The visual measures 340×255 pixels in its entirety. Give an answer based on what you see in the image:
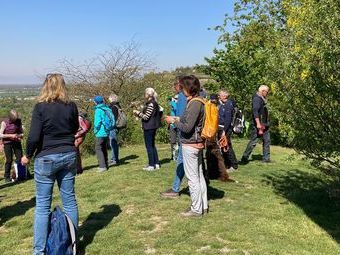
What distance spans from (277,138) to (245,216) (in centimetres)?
1325

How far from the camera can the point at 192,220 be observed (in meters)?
6.52

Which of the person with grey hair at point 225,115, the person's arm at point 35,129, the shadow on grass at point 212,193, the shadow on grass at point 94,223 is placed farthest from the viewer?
the person with grey hair at point 225,115

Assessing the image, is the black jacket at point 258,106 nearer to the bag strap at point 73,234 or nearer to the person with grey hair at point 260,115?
the person with grey hair at point 260,115

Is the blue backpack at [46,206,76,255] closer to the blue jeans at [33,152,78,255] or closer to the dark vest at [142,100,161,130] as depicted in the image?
the blue jeans at [33,152,78,255]

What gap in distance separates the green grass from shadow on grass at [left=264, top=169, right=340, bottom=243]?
17 millimetres

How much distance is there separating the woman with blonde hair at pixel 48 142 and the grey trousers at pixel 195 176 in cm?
175

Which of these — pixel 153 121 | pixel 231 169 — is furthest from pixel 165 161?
pixel 153 121

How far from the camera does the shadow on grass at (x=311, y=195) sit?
7.14 m

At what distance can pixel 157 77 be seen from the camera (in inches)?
992

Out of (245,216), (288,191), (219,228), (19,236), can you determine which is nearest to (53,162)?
(19,236)

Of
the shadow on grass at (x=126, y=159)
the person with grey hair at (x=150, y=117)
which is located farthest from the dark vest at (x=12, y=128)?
the person with grey hair at (x=150, y=117)

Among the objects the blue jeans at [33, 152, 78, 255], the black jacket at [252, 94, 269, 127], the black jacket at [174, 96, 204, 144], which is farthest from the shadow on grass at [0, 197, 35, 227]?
the black jacket at [252, 94, 269, 127]

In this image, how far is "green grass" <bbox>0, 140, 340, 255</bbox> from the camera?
5742 mm

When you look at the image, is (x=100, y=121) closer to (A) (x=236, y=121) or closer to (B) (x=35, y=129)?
(A) (x=236, y=121)
